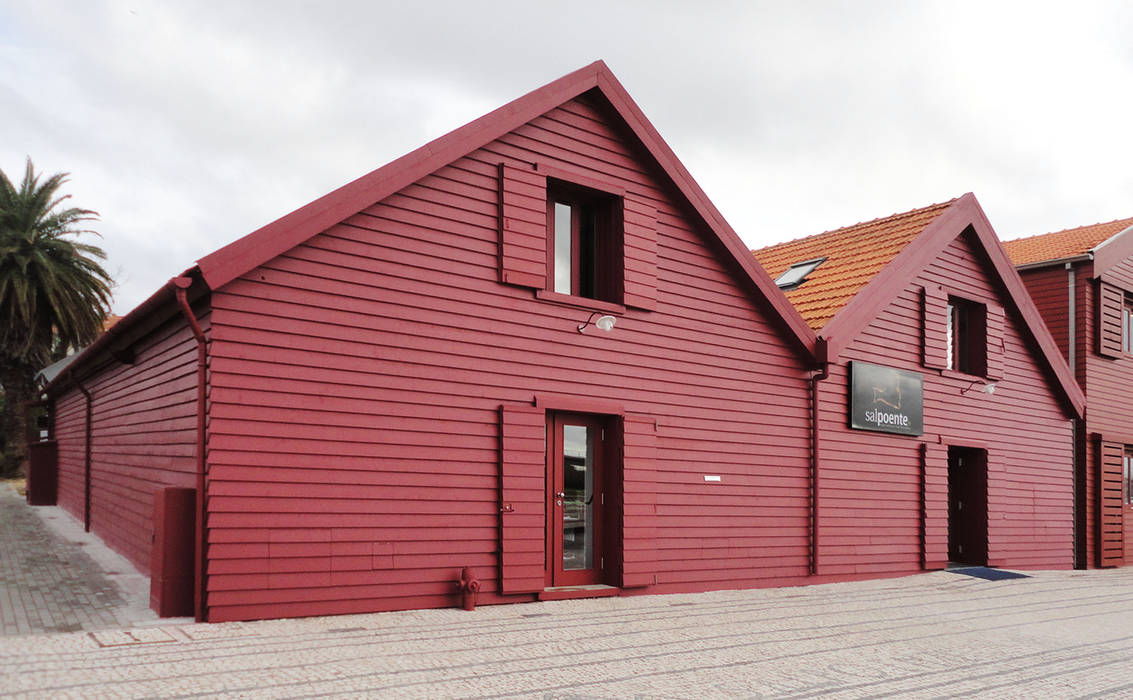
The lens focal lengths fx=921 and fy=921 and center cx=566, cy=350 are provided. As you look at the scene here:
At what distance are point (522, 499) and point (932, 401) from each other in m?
8.55

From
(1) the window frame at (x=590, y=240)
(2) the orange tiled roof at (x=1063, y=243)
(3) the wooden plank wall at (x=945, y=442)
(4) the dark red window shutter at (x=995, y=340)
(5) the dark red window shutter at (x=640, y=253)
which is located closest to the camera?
(1) the window frame at (x=590, y=240)

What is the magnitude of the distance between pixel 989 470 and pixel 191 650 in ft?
46.3

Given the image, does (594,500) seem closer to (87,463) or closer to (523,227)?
(523,227)

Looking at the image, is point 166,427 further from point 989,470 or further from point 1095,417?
point 1095,417

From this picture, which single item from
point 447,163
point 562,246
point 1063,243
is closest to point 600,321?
point 562,246

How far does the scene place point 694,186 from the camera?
477 inches

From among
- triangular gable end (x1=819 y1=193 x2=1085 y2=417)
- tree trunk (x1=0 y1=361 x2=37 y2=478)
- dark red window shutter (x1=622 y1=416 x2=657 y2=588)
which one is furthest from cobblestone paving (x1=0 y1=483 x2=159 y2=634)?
tree trunk (x1=0 y1=361 x2=37 y2=478)

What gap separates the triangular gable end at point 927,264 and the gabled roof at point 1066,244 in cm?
263

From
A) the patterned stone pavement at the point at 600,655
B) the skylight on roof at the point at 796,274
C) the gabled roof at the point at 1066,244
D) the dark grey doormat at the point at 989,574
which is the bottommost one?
the dark grey doormat at the point at 989,574

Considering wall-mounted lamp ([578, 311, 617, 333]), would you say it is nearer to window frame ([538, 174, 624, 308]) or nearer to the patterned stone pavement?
window frame ([538, 174, 624, 308])

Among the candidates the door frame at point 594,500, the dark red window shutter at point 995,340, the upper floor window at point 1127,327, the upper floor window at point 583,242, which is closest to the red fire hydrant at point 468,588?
the door frame at point 594,500

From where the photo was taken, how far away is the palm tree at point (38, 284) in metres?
26.4

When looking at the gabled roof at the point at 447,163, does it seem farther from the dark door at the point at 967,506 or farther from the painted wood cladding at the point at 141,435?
the dark door at the point at 967,506

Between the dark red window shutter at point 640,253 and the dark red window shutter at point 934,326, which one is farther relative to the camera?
the dark red window shutter at point 934,326
